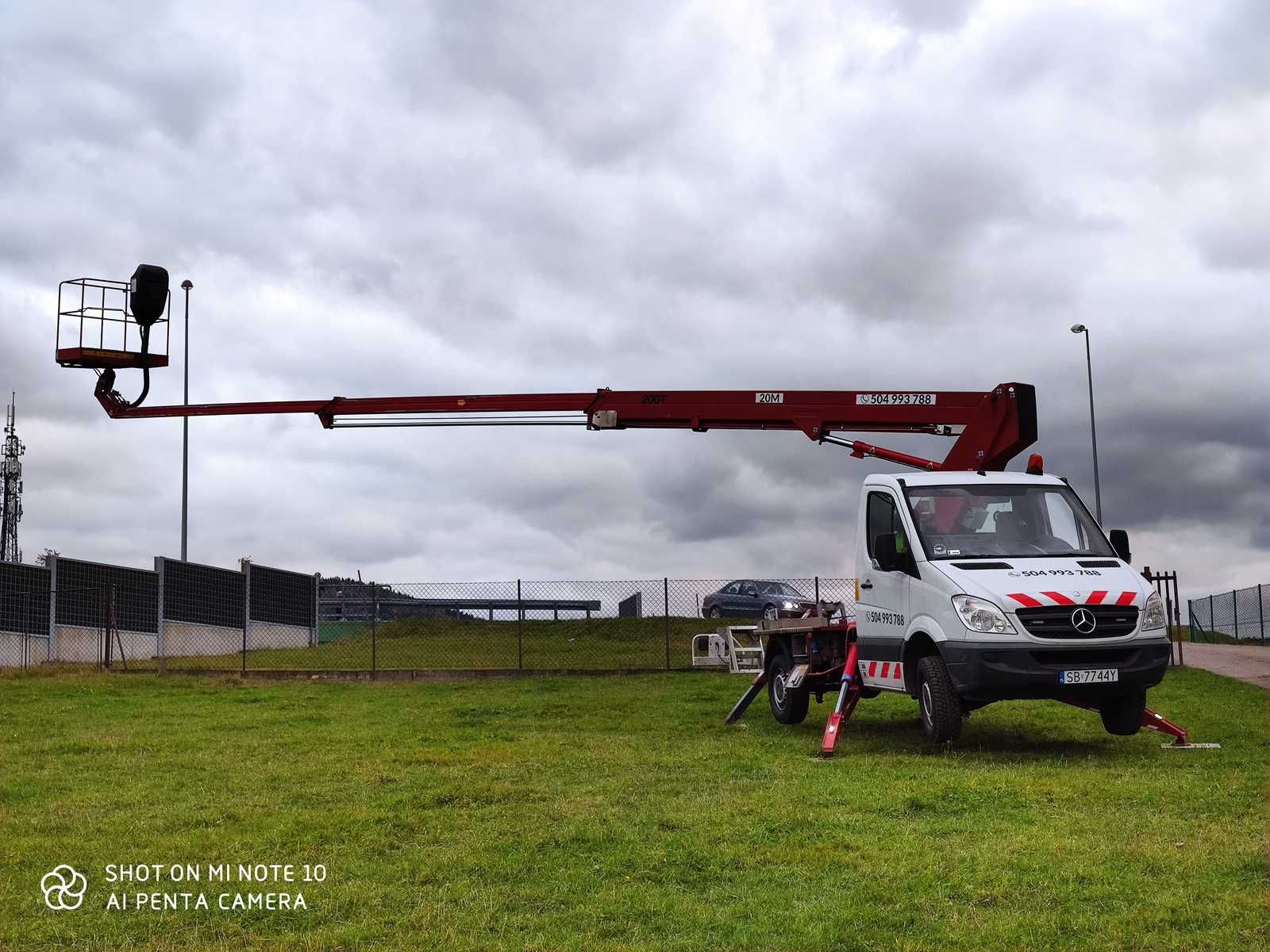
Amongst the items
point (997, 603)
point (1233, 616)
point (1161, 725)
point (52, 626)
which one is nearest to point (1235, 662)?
point (1161, 725)

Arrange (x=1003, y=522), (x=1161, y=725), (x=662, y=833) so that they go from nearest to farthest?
(x=662, y=833)
(x=1161, y=725)
(x=1003, y=522)

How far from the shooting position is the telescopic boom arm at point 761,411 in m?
13.6

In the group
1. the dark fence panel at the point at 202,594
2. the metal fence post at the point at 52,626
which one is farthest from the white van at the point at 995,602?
the dark fence panel at the point at 202,594

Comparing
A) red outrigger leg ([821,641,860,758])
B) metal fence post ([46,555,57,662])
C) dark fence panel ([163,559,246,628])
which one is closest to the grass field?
red outrigger leg ([821,641,860,758])

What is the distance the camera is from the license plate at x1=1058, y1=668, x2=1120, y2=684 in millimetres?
10055

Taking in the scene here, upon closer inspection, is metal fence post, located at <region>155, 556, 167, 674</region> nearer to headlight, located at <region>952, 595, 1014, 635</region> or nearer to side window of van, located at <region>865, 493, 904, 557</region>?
side window of van, located at <region>865, 493, 904, 557</region>

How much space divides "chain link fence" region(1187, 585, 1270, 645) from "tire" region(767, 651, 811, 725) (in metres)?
28.7

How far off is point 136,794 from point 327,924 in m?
4.27

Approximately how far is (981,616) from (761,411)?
5.93 m

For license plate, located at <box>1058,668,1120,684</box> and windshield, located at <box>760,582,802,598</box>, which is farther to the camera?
windshield, located at <box>760,582,802,598</box>

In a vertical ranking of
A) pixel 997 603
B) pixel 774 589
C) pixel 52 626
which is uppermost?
pixel 774 589

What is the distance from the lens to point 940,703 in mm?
10602

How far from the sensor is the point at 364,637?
34.1 meters

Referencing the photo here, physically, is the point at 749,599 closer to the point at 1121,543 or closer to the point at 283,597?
the point at 283,597
